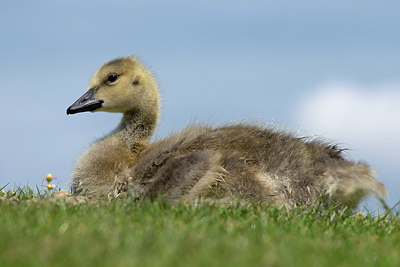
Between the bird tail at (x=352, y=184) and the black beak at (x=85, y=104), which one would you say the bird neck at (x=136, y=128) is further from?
the bird tail at (x=352, y=184)

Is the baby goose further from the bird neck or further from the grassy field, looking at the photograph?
the grassy field

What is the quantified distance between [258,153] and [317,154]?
2.21 ft

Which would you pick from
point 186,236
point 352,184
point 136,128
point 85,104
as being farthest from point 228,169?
point 186,236

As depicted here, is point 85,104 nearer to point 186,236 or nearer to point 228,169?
point 228,169

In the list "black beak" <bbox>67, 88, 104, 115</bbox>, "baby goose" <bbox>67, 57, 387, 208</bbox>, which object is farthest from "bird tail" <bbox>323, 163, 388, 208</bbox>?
"black beak" <bbox>67, 88, 104, 115</bbox>

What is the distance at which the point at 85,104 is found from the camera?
24.2ft

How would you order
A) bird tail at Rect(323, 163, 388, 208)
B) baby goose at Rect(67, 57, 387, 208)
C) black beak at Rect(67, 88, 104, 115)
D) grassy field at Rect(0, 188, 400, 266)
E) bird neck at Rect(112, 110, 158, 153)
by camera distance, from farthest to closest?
black beak at Rect(67, 88, 104, 115), bird neck at Rect(112, 110, 158, 153), bird tail at Rect(323, 163, 388, 208), baby goose at Rect(67, 57, 387, 208), grassy field at Rect(0, 188, 400, 266)

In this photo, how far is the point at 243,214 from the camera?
506cm

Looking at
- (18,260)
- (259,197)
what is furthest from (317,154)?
(18,260)

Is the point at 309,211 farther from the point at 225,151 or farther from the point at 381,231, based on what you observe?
the point at 225,151

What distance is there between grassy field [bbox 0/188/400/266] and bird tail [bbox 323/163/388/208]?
1.69 feet

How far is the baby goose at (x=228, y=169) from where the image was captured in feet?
19.7

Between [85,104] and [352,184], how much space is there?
3.33 metres

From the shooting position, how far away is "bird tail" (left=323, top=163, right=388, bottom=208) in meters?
6.16
